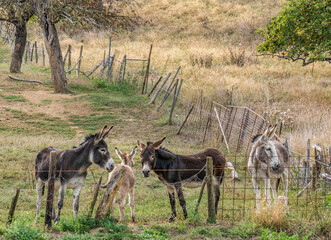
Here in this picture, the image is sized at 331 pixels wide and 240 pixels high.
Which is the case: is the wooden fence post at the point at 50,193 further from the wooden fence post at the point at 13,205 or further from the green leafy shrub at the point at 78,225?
the wooden fence post at the point at 13,205

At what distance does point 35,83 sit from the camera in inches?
986

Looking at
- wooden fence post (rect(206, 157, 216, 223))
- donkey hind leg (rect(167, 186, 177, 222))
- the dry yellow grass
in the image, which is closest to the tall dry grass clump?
wooden fence post (rect(206, 157, 216, 223))

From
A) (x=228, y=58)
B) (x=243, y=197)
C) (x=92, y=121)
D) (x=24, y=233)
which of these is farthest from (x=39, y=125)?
(x=228, y=58)

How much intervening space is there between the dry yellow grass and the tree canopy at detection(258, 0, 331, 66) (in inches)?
104

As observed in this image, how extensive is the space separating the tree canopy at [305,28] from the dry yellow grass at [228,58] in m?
2.65

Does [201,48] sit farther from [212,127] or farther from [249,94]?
[212,127]

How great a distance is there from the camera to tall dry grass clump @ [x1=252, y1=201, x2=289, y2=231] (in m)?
7.25

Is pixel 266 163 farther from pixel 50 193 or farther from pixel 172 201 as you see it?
pixel 50 193

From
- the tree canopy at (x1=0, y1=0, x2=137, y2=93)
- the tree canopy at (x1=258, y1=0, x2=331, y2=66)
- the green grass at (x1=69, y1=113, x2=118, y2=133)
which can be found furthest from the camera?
the tree canopy at (x1=0, y1=0, x2=137, y2=93)

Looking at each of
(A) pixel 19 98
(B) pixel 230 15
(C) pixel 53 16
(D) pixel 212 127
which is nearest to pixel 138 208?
(D) pixel 212 127

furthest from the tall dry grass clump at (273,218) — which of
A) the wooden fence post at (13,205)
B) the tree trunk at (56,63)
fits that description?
the tree trunk at (56,63)

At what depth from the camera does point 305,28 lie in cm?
1862

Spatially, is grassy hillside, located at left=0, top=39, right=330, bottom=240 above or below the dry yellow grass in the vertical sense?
below

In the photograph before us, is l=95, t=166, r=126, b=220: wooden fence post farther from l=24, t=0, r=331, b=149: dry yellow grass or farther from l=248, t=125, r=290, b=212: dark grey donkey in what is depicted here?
l=24, t=0, r=331, b=149: dry yellow grass
